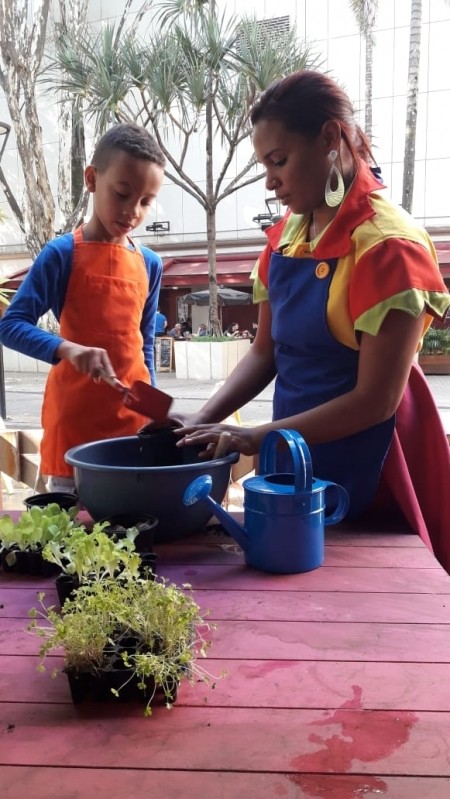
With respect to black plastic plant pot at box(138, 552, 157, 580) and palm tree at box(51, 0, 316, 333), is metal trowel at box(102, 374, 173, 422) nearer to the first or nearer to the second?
black plastic plant pot at box(138, 552, 157, 580)

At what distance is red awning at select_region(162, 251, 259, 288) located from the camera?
16.0 metres

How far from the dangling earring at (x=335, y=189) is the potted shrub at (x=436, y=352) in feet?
43.4

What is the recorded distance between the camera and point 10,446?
3316 millimetres

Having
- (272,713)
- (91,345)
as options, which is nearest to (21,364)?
(91,345)

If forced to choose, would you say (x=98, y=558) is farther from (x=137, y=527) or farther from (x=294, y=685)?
(x=294, y=685)

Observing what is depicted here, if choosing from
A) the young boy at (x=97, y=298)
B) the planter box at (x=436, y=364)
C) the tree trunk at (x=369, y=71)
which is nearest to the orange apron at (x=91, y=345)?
the young boy at (x=97, y=298)

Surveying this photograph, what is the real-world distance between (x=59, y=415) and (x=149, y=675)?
4.06ft

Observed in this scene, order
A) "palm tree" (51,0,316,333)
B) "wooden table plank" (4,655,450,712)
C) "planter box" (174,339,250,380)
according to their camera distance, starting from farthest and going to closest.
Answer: "planter box" (174,339,250,380)
"palm tree" (51,0,316,333)
"wooden table plank" (4,655,450,712)

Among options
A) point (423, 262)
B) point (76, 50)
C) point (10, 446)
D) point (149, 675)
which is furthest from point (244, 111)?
point (149, 675)

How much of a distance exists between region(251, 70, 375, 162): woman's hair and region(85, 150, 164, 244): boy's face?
464 millimetres

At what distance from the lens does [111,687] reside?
2.50 feet

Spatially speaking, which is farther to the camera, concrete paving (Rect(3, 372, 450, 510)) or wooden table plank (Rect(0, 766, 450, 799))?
concrete paving (Rect(3, 372, 450, 510))

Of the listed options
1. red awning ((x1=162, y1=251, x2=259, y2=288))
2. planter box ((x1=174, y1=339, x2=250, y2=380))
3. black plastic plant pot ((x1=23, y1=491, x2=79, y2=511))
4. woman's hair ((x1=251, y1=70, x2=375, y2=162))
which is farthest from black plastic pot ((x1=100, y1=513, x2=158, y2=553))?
red awning ((x1=162, y1=251, x2=259, y2=288))

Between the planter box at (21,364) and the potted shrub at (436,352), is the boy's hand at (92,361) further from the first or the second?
the planter box at (21,364)
